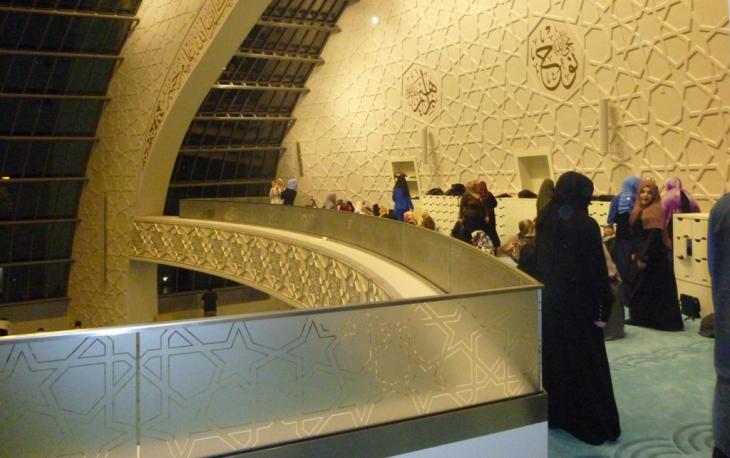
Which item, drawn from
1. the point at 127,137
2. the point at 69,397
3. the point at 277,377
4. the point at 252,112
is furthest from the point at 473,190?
the point at 252,112

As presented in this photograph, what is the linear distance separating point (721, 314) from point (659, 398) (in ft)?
10.6

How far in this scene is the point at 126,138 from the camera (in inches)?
822

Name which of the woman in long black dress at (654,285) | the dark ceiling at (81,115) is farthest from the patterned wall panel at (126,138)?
the woman in long black dress at (654,285)

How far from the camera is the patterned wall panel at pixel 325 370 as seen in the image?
11.8 ft

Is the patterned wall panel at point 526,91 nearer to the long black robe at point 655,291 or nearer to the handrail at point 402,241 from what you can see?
the long black robe at point 655,291

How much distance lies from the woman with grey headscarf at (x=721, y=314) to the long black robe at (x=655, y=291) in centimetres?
529

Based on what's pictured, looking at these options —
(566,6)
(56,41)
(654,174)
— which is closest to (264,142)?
(56,41)

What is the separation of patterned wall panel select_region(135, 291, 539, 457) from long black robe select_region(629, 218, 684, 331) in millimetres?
3447

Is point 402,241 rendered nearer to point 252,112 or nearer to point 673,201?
point 673,201

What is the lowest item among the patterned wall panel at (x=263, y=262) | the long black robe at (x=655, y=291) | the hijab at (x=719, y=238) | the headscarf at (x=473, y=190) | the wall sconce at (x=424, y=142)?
the patterned wall panel at (x=263, y=262)

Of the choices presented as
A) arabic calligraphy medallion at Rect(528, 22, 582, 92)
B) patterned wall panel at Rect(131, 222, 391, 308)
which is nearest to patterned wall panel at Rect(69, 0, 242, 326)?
patterned wall panel at Rect(131, 222, 391, 308)

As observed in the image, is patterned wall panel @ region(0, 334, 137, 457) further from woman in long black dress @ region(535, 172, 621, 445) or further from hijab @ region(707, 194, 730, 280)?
woman in long black dress @ region(535, 172, 621, 445)

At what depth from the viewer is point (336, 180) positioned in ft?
74.4

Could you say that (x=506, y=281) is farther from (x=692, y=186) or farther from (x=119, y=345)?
(x=692, y=186)
